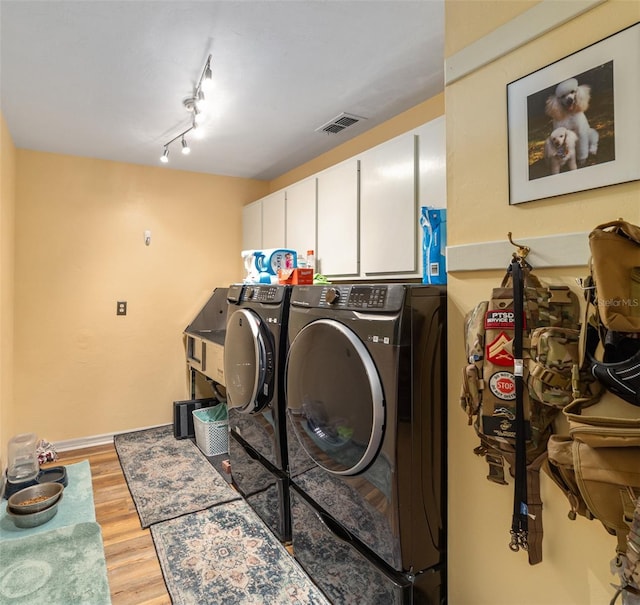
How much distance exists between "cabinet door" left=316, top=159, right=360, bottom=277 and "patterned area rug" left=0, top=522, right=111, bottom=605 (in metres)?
1.92

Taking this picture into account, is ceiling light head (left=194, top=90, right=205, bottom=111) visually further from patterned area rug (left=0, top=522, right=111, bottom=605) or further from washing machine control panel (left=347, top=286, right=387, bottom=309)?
patterned area rug (left=0, top=522, right=111, bottom=605)

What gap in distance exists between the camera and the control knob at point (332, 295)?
4.95ft

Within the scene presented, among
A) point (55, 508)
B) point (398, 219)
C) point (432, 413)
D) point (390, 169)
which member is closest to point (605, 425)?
point (432, 413)

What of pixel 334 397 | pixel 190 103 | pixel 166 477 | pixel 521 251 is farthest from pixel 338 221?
pixel 166 477

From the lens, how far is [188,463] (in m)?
2.91

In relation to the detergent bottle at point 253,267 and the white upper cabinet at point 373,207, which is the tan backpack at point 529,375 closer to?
the white upper cabinet at point 373,207

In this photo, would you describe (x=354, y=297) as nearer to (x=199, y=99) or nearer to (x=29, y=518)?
(x=199, y=99)

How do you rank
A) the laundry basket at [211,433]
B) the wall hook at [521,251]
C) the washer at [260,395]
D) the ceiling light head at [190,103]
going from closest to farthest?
the wall hook at [521,251] → the washer at [260,395] → the ceiling light head at [190,103] → the laundry basket at [211,433]

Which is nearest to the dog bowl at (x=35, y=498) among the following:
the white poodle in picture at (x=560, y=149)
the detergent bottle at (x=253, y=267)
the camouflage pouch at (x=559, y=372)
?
the detergent bottle at (x=253, y=267)

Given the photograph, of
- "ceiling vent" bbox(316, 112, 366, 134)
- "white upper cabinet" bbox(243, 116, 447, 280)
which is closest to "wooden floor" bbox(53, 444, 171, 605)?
"white upper cabinet" bbox(243, 116, 447, 280)

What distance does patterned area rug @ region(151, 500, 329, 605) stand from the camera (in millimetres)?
1656

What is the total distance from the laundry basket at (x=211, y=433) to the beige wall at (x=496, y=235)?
2127 millimetres

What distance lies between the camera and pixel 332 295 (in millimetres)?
1529

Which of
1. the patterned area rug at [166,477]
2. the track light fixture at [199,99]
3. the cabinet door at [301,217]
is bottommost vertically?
the patterned area rug at [166,477]
